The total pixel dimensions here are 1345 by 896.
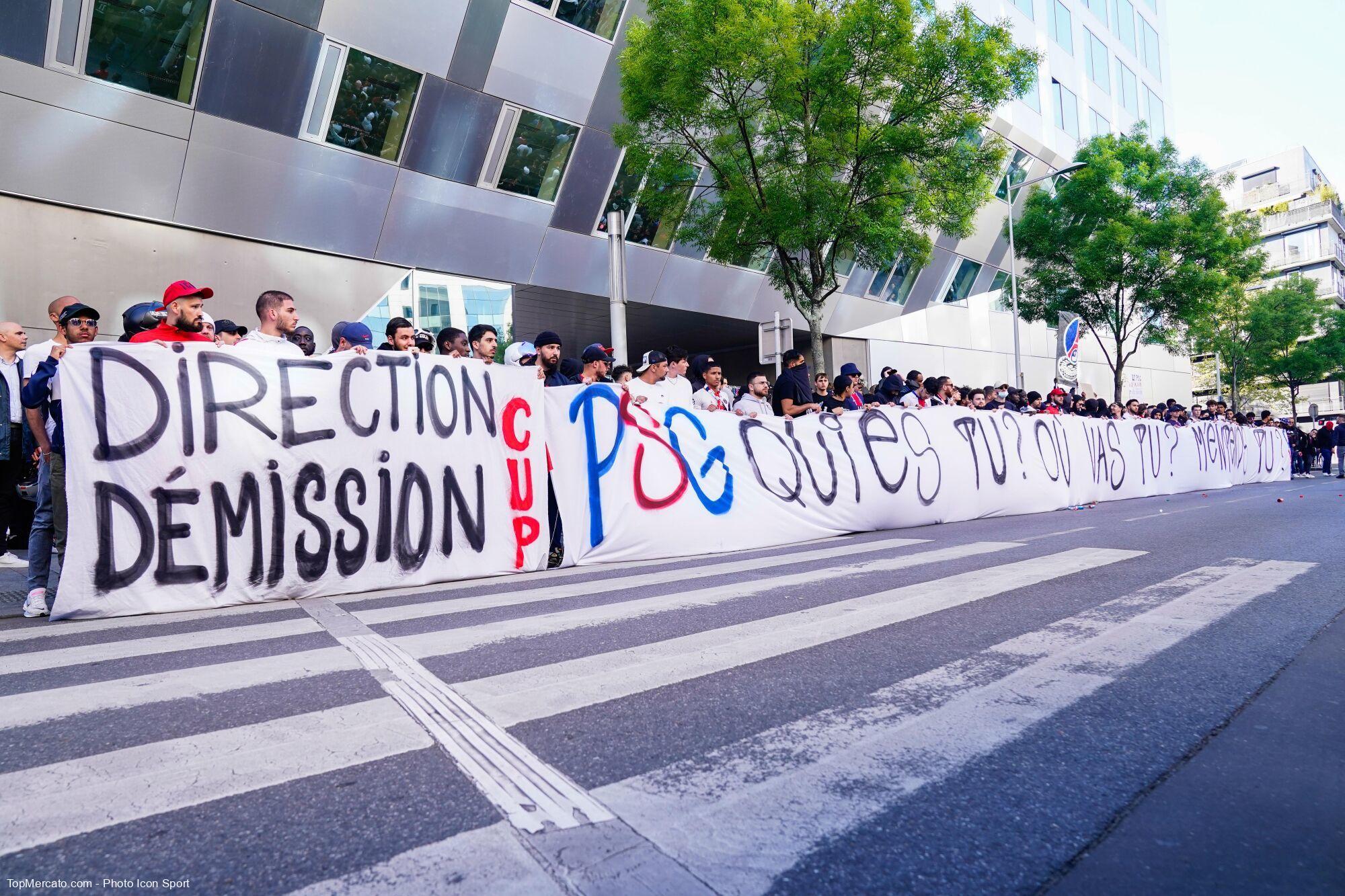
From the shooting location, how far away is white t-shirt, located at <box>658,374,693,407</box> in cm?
916

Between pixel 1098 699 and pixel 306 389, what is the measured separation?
531 cm

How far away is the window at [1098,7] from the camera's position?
3538 centimetres

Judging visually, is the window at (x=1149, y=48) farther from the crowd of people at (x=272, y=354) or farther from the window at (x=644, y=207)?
the crowd of people at (x=272, y=354)

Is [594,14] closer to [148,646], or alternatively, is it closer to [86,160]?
[86,160]

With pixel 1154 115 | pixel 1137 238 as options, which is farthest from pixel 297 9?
pixel 1154 115

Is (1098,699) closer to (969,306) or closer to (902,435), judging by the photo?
(902,435)

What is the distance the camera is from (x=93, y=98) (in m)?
11.9

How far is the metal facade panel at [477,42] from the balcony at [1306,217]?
8742 centimetres

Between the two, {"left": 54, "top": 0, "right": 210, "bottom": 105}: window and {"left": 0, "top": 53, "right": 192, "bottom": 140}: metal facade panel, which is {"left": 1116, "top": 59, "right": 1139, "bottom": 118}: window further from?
{"left": 0, "top": 53, "right": 192, "bottom": 140}: metal facade panel

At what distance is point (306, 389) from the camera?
6.02 m

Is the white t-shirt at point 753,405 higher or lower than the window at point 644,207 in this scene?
lower

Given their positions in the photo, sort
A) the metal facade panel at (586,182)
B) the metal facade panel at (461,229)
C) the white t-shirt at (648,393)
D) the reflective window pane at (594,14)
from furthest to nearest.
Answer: the metal facade panel at (586,182) → the reflective window pane at (594,14) → the metal facade panel at (461,229) → the white t-shirt at (648,393)

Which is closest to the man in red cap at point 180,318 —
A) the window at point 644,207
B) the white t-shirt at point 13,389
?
the white t-shirt at point 13,389

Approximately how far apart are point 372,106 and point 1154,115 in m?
41.3
